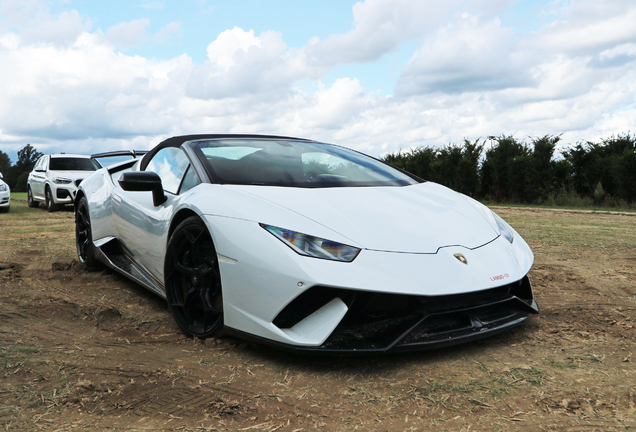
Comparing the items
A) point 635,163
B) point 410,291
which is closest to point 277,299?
point 410,291

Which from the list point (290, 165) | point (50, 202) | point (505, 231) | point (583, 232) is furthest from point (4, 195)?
point (505, 231)

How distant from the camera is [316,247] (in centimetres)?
234

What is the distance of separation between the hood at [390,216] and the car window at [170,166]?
796mm

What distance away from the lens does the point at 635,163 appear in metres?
14.7

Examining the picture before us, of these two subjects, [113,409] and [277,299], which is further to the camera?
[277,299]

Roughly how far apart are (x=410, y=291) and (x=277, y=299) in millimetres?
590

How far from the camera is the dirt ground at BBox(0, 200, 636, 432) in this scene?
6.26 ft

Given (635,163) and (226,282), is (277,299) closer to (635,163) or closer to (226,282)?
(226,282)

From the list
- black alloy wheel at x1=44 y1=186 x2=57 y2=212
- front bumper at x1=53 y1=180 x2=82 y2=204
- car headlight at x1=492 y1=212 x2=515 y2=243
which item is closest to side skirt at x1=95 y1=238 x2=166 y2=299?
car headlight at x1=492 y1=212 x2=515 y2=243

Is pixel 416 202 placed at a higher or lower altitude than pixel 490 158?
lower

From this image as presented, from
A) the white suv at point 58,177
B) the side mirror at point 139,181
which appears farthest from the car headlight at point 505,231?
the white suv at point 58,177

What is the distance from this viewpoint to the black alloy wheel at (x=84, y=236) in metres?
4.84

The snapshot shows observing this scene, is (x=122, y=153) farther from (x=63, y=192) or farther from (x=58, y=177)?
(x=58, y=177)

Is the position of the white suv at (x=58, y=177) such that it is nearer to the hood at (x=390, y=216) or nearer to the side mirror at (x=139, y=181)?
the side mirror at (x=139, y=181)
